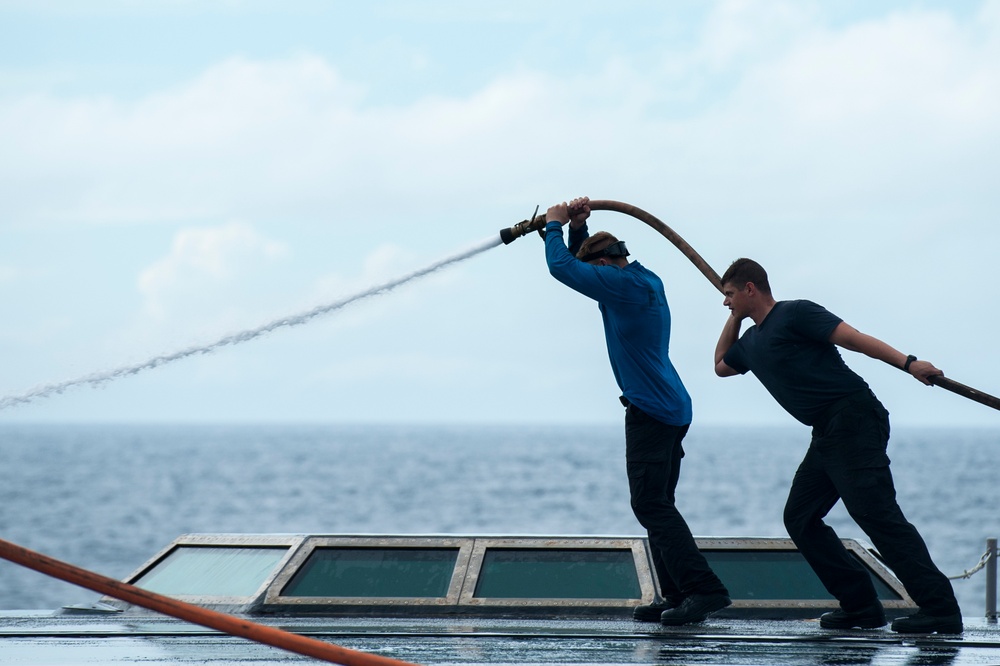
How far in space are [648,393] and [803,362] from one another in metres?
0.87

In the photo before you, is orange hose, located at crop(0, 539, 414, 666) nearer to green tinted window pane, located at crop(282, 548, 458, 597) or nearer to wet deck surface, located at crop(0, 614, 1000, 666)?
wet deck surface, located at crop(0, 614, 1000, 666)

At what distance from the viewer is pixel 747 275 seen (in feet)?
21.9

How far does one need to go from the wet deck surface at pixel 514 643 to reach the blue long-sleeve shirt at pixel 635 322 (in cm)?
128

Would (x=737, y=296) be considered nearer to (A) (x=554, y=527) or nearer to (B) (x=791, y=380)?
(B) (x=791, y=380)

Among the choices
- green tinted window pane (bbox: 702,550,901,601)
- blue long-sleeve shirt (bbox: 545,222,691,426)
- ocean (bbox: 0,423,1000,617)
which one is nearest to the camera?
blue long-sleeve shirt (bbox: 545,222,691,426)

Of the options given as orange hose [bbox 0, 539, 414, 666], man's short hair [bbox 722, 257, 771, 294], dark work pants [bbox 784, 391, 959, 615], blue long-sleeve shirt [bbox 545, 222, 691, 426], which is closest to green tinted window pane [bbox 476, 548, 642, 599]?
blue long-sleeve shirt [bbox 545, 222, 691, 426]

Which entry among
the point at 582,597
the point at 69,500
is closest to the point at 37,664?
the point at 582,597

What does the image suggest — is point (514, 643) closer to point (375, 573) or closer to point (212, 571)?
point (375, 573)

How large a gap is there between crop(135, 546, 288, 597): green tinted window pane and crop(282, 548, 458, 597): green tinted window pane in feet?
0.96

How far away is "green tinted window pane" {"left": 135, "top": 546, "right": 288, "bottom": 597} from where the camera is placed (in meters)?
8.15

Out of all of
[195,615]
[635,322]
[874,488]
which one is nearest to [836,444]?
[874,488]

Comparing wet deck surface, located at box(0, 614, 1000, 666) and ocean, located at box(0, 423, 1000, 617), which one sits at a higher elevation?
wet deck surface, located at box(0, 614, 1000, 666)

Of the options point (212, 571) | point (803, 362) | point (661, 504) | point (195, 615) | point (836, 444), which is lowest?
point (212, 571)

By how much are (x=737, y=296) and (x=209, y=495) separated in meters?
78.5
